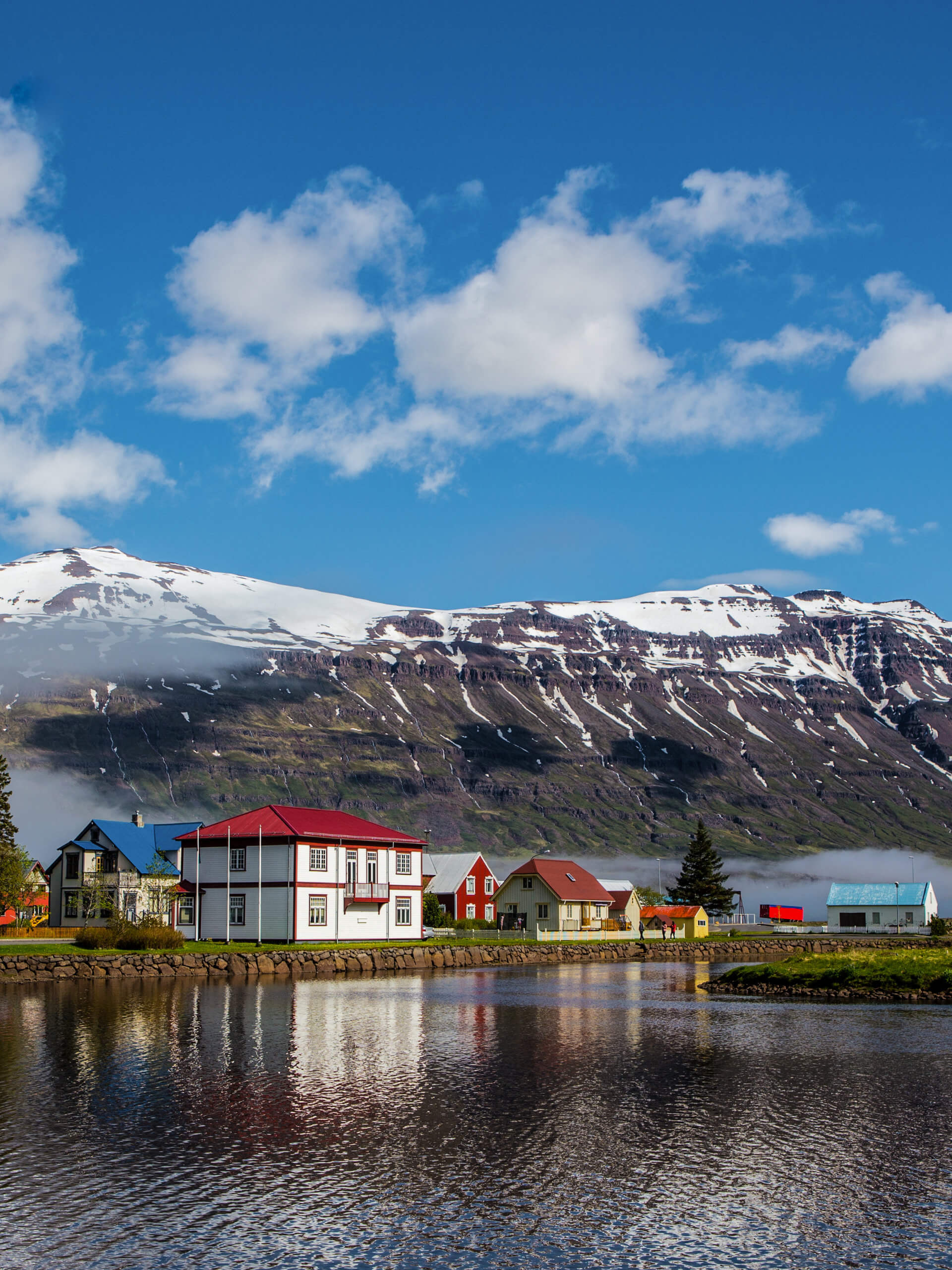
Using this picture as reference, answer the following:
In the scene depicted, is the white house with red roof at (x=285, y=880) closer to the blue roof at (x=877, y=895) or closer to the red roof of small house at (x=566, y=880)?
the red roof of small house at (x=566, y=880)

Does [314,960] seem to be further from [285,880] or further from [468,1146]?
[468,1146]

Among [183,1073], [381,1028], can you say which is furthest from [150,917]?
[183,1073]

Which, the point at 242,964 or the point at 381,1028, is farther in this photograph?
the point at 242,964

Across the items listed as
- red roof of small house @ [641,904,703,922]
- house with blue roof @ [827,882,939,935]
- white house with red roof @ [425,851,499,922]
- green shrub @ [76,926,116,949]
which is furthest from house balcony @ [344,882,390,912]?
house with blue roof @ [827,882,939,935]

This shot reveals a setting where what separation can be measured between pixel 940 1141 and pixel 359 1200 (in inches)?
448

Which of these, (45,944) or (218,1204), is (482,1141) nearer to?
(218,1204)

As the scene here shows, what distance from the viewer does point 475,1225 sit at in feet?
55.6

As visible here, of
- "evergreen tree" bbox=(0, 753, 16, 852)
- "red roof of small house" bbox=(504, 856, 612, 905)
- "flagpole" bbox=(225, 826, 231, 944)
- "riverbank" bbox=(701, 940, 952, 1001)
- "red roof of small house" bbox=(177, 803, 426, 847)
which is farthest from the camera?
"red roof of small house" bbox=(504, 856, 612, 905)

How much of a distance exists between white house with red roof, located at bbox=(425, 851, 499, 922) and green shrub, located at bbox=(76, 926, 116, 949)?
52.5 m

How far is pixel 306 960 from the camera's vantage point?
73.1 meters

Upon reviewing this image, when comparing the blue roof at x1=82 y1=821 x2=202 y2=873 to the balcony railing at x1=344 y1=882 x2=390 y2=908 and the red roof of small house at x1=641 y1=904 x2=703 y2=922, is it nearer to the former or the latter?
the balcony railing at x1=344 y1=882 x2=390 y2=908

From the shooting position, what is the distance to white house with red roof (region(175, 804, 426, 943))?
8438cm

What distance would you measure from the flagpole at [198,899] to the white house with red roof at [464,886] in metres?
41.1

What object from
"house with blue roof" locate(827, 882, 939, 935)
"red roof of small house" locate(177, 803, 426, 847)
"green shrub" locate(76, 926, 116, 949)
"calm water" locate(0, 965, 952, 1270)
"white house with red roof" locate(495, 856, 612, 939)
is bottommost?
"house with blue roof" locate(827, 882, 939, 935)
